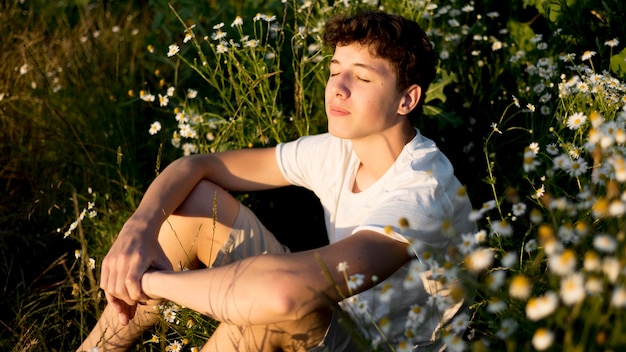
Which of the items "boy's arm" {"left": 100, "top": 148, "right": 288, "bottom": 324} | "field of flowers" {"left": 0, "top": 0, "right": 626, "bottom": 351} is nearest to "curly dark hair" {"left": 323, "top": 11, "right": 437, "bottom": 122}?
"field of flowers" {"left": 0, "top": 0, "right": 626, "bottom": 351}

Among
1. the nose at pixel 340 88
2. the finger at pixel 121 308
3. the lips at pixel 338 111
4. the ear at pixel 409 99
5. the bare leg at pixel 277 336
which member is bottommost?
the bare leg at pixel 277 336

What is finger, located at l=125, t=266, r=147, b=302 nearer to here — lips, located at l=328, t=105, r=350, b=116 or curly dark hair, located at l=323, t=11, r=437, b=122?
lips, located at l=328, t=105, r=350, b=116

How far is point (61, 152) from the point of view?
3.48 m

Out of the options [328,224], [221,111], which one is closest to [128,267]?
[328,224]

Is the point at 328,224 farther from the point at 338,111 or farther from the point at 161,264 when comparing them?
the point at 161,264

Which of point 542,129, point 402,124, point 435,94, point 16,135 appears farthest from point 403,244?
point 16,135

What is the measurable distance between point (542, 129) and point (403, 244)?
1.11m

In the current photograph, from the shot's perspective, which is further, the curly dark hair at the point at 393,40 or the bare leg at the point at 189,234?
the bare leg at the point at 189,234

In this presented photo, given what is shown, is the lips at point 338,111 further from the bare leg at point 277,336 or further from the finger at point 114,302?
the finger at point 114,302

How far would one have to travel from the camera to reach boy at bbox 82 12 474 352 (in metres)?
1.92

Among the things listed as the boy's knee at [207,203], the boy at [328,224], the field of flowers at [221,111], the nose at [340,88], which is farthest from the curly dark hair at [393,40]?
the boy's knee at [207,203]

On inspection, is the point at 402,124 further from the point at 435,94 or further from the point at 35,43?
the point at 35,43

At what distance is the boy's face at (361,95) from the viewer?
233 centimetres

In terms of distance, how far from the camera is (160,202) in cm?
246
